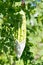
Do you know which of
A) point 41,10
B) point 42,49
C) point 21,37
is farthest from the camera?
point 41,10

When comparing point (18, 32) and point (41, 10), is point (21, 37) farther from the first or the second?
point (41, 10)

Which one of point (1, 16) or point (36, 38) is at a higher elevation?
point (1, 16)

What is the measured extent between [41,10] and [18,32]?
16.7 inches

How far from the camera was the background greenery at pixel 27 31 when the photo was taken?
244 centimetres

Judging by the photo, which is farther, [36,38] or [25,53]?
[25,53]

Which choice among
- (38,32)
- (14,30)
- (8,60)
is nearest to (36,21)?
(38,32)

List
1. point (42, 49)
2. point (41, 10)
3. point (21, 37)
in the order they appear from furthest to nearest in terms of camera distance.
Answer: point (41, 10)
point (42, 49)
point (21, 37)

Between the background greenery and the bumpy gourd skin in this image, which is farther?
the background greenery

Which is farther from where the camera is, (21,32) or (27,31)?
(27,31)

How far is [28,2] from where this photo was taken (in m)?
2.51

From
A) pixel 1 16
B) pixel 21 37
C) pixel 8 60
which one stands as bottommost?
pixel 8 60

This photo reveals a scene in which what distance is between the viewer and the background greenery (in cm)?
244

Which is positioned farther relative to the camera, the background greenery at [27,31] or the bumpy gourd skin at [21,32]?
the background greenery at [27,31]

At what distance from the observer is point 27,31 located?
2506 mm
